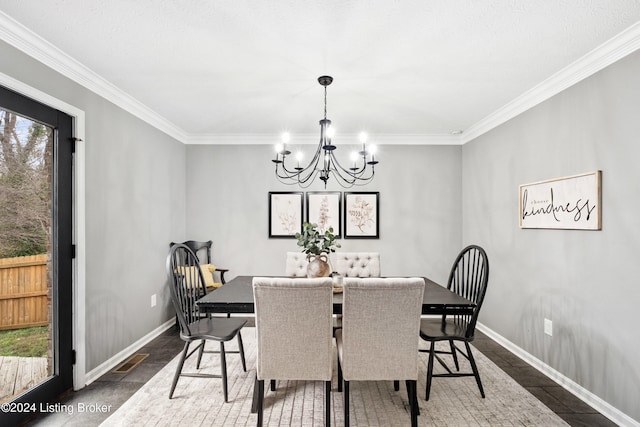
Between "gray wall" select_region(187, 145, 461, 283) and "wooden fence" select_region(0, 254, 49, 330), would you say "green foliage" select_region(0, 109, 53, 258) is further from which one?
"gray wall" select_region(187, 145, 461, 283)

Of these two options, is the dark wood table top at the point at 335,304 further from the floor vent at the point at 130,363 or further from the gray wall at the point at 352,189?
the gray wall at the point at 352,189

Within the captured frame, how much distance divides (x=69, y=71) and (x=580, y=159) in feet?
12.6

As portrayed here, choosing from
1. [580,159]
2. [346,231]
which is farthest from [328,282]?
[346,231]

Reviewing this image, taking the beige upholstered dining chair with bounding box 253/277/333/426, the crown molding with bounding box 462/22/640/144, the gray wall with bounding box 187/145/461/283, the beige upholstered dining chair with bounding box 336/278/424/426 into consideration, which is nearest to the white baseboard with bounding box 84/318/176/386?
the gray wall with bounding box 187/145/461/283

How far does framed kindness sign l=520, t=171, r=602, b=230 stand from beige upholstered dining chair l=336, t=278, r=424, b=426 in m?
1.52

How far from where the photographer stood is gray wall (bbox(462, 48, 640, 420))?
7.01 feet

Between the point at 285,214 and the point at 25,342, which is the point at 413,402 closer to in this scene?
the point at 25,342

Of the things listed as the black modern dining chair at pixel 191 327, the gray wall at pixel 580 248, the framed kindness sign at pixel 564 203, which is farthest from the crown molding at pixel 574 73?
the black modern dining chair at pixel 191 327

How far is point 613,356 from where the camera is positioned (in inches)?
87.6

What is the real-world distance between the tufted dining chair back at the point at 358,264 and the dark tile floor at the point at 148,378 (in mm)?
1377

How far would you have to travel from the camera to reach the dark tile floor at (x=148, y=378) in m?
Answer: 2.19

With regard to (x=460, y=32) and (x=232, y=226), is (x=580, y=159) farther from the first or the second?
(x=232, y=226)

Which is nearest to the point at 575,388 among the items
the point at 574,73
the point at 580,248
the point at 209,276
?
the point at 580,248

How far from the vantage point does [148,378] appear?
9.04 feet
